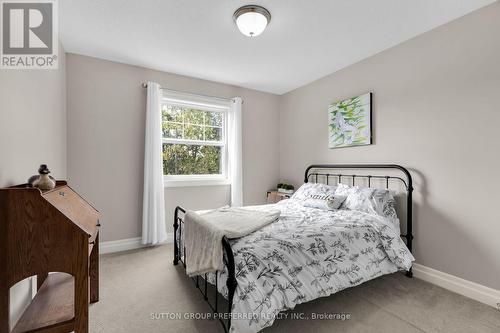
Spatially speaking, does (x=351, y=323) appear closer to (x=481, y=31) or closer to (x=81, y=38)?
(x=481, y=31)

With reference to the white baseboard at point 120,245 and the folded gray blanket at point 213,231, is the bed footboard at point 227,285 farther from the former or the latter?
the white baseboard at point 120,245

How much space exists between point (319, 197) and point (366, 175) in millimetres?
719

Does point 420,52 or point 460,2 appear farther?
point 420,52

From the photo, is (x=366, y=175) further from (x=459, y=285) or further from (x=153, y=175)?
A: (x=153, y=175)

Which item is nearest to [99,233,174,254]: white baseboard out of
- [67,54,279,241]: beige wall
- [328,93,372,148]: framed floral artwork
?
[67,54,279,241]: beige wall

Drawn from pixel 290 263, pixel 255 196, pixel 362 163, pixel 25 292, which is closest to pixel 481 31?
pixel 362 163

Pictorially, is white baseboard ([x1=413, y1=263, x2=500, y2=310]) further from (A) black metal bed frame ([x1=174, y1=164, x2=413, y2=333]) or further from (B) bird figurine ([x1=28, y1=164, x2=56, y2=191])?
(B) bird figurine ([x1=28, y1=164, x2=56, y2=191])

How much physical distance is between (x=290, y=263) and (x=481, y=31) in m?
2.66

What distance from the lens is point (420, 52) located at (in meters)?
2.53

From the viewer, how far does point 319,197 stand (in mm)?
2912

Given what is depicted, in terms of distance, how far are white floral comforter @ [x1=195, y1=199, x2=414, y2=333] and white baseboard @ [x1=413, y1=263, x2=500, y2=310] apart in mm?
351

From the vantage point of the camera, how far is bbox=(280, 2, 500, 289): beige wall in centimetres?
206

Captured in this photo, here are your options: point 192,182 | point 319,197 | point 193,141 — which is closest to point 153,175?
point 192,182

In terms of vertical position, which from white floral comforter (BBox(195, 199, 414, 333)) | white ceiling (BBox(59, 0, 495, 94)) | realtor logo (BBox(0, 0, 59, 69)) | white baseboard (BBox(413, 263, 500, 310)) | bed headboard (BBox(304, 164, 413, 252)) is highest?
white ceiling (BBox(59, 0, 495, 94))
